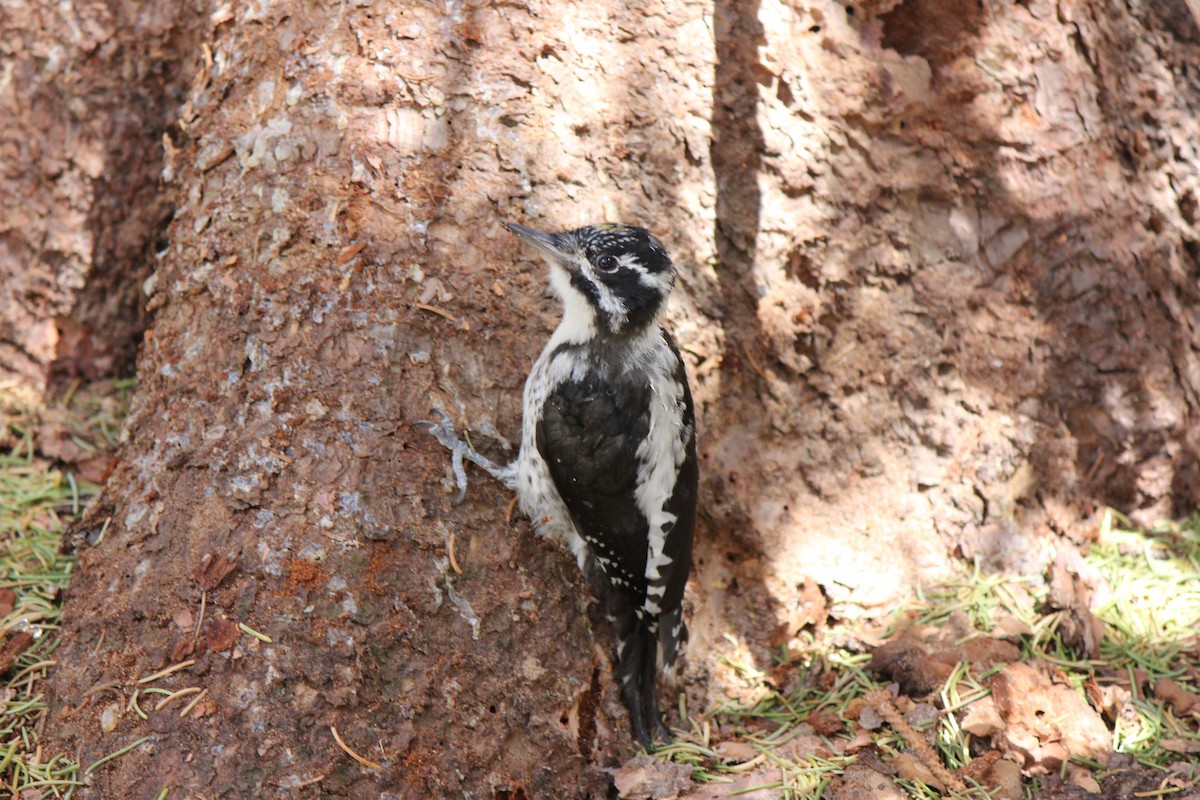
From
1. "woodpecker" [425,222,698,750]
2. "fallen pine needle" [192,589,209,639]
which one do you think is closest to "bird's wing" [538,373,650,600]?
"woodpecker" [425,222,698,750]

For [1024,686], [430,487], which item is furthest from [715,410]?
[1024,686]

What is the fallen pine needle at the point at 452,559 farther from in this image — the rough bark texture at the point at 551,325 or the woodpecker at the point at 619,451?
the woodpecker at the point at 619,451

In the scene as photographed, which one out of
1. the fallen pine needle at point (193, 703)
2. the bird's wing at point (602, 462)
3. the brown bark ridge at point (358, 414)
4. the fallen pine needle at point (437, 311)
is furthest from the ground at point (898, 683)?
the fallen pine needle at point (437, 311)

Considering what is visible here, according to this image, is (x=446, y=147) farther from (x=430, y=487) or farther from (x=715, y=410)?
(x=715, y=410)

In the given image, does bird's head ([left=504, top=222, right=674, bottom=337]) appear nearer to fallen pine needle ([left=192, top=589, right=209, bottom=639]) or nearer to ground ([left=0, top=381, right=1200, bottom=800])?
ground ([left=0, top=381, right=1200, bottom=800])

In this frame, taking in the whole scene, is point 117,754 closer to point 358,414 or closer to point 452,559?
point 452,559

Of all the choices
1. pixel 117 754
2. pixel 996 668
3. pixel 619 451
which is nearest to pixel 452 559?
pixel 619 451

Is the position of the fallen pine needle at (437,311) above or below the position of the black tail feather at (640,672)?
above

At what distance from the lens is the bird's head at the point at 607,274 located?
3.26m

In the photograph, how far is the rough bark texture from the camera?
9.54 feet

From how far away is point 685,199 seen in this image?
12.1ft

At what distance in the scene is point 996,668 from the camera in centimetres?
339

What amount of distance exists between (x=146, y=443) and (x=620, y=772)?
190 cm

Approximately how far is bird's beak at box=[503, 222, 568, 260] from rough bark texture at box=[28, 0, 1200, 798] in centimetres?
21
